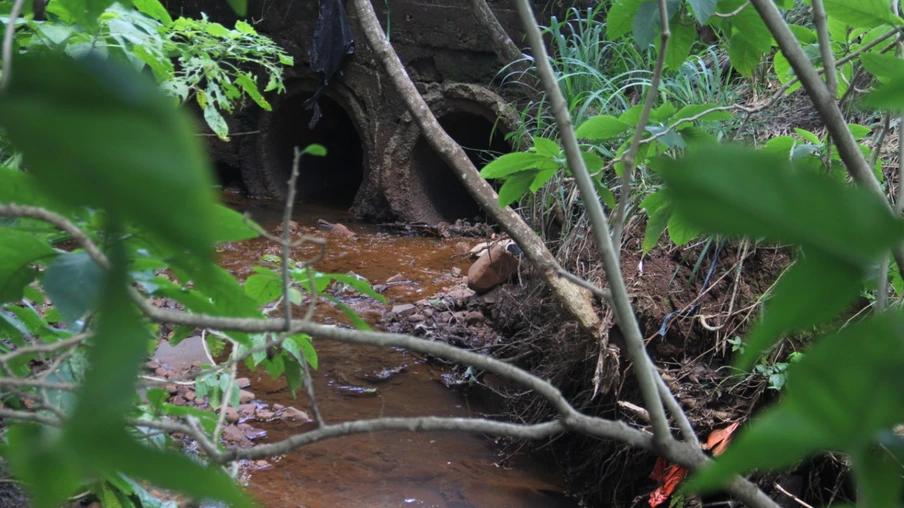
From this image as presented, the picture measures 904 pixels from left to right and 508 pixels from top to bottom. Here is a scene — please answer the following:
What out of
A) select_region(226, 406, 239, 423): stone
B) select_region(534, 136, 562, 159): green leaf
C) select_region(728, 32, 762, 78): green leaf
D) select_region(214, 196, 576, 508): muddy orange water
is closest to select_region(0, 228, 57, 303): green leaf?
select_region(534, 136, 562, 159): green leaf

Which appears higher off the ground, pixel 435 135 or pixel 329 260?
pixel 435 135

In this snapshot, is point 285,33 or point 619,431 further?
point 285,33

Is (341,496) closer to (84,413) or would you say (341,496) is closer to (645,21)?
(645,21)

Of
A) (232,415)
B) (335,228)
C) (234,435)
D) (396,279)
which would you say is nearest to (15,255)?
(234,435)

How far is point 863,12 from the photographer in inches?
35.0

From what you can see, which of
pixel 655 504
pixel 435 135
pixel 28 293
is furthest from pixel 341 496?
pixel 28 293

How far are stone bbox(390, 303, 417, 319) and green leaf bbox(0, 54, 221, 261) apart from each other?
3967mm

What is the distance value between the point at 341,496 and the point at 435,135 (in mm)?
1300

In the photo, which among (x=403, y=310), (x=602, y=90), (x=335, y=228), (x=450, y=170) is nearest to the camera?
(x=602, y=90)

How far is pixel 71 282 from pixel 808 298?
542 millimetres

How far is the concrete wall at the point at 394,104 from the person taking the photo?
658cm

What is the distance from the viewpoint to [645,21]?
101 centimetres

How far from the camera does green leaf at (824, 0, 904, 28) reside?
876 mm

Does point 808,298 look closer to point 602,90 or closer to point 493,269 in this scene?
point 602,90
